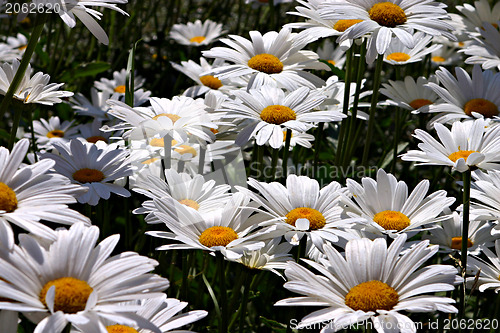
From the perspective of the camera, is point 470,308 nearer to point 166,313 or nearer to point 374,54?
point 374,54

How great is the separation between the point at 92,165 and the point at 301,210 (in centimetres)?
44

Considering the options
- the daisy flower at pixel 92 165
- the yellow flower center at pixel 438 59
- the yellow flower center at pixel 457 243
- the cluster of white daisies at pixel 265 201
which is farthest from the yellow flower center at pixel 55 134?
the yellow flower center at pixel 438 59

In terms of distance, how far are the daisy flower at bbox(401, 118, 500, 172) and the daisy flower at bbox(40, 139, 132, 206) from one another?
55 centimetres

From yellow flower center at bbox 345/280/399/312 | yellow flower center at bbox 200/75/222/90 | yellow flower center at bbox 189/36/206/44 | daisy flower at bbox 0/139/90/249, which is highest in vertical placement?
yellow flower center at bbox 189/36/206/44

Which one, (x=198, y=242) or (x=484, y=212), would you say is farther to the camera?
(x=484, y=212)

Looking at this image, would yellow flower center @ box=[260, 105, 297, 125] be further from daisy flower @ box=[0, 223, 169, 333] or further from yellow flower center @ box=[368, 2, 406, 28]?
daisy flower @ box=[0, 223, 169, 333]

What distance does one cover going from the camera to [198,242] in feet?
3.20

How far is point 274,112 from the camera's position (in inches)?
→ 48.1

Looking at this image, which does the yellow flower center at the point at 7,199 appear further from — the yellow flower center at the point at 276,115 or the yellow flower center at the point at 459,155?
the yellow flower center at the point at 459,155

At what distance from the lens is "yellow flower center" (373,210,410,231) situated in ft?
3.45

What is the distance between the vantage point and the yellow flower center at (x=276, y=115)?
3.99 feet

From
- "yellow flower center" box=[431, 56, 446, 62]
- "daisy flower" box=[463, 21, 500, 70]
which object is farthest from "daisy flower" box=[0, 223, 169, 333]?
"yellow flower center" box=[431, 56, 446, 62]

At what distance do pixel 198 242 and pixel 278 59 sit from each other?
0.64 meters

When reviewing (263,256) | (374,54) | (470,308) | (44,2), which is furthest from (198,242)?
(470,308)
